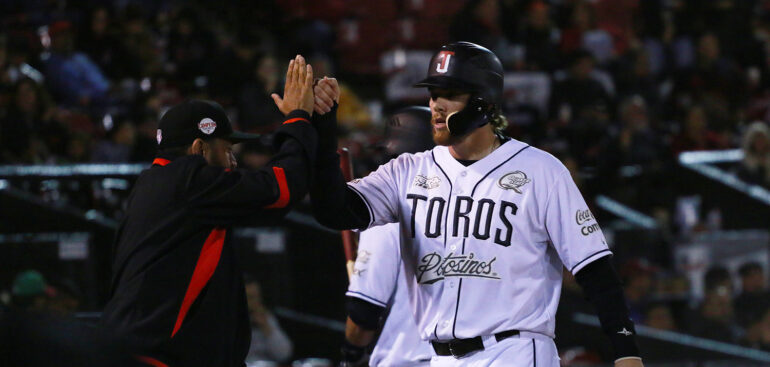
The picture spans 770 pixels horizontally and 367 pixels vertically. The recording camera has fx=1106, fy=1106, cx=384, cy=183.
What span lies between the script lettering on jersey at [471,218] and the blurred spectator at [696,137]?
8.04 metres

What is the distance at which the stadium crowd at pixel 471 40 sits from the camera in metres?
9.75

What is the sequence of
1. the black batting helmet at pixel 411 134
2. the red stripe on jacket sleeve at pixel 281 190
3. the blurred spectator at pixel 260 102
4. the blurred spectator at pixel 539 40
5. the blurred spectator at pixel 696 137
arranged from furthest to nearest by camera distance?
1. the blurred spectator at pixel 539 40
2. the blurred spectator at pixel 696 137
3. the blurred spectator at pixel 260 102
4. the black batting helmet at pixel 411 134
5. the red stripe on jacket sleeve at pixel 281 190

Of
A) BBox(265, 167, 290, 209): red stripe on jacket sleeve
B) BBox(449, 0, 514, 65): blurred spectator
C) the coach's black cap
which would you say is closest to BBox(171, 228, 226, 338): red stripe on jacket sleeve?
BBox(265, 167, 290, 209): red stripe on jacket sleeve

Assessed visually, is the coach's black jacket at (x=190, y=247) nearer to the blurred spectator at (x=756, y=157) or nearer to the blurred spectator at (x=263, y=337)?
the blurred spectator at (x=263, y=337)

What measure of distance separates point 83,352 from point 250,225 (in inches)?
251

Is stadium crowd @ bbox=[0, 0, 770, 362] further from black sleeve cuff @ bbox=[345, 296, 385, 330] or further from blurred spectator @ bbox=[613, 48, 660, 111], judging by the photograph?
black sleeve cuff @ bbox=[345, 296, 385, 330]

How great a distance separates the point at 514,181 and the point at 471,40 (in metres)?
8.40

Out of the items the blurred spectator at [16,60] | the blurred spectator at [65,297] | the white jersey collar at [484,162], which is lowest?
the blurred spectator at [65,297]

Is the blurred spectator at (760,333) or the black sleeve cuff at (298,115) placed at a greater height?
the black sleeve cuff at (298,115)

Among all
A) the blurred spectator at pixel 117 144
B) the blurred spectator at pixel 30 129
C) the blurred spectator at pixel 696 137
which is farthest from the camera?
the blurred spectator at pixel 696 137

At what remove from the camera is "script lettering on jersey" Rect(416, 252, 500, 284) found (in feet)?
14.7

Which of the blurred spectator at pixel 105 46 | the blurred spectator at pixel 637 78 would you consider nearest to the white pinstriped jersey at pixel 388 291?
the blurred spectator at pixel 105 46

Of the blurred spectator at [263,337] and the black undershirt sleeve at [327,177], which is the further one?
the blurred spectator at [263,337]

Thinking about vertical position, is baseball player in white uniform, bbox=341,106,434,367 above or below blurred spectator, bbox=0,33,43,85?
below
